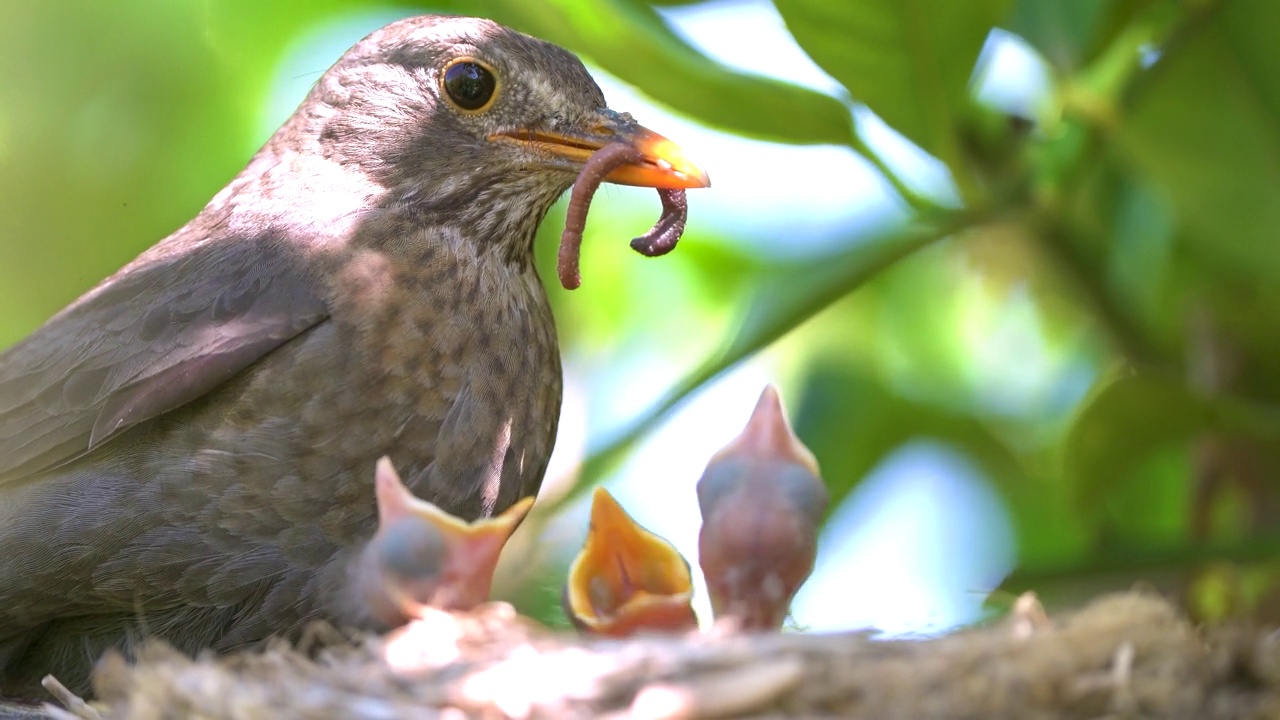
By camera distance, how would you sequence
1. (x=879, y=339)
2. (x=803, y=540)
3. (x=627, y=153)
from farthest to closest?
(x=879, y=339) < (x=627, y=153) < (x=803, y=540)

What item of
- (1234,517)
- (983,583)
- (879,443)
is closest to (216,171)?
(879,443)

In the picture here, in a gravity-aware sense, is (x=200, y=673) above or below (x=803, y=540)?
below

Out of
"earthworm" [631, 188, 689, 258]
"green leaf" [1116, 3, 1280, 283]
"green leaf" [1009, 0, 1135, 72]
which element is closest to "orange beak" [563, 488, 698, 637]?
"earthworm" [631, 188, 689, 258]

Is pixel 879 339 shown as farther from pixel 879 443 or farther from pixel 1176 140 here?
pixel 1176 140

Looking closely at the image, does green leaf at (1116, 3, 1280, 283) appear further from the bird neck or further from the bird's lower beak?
the bird's lower beak

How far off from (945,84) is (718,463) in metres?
1.04

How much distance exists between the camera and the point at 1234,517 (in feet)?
13.1

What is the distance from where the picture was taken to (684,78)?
10.6 feet

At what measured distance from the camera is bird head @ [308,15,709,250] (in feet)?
10.3

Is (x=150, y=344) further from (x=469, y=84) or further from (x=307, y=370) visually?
(x=469, y=84)

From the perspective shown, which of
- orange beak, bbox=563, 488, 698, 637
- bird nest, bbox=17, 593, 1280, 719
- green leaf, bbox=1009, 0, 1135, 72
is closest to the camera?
bird nest, bbox=17, 593, 1280, 719

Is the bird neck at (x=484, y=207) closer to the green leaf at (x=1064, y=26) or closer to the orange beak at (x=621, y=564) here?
the orange beak at (x=621, y=564)

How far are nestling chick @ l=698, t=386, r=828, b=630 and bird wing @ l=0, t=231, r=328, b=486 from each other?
2.80 feet

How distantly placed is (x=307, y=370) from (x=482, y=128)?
27.0 inches
